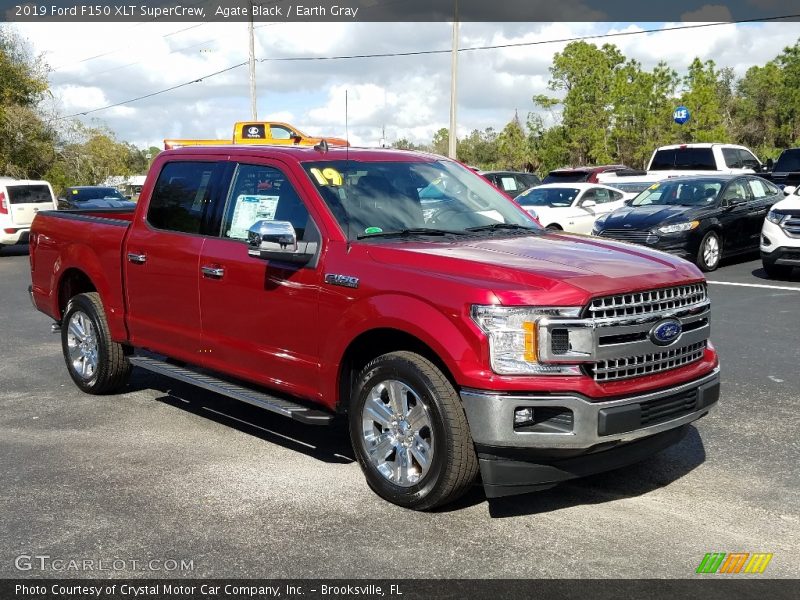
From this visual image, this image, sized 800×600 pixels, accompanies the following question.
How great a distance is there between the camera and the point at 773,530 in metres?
4.25

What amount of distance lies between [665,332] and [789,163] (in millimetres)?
19035

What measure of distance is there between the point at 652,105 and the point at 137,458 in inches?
1564

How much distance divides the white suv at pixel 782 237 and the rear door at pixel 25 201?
1624cm

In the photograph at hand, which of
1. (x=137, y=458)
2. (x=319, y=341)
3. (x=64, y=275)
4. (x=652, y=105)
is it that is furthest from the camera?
(x=652, y=105)

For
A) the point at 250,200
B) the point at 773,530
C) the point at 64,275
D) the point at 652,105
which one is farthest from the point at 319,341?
the point at 652,105

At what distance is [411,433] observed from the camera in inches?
177

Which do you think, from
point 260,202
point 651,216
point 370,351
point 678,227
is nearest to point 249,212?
point 260,202

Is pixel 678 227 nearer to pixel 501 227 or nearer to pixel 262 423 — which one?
pixel 501 227

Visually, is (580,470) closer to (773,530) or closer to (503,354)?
(503,354)

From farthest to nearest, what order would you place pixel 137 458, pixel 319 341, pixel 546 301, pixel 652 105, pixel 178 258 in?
pixel 652 105 < pixel 178 258 < pixel 137 458 < pixel 319 341 < pixel 546 301

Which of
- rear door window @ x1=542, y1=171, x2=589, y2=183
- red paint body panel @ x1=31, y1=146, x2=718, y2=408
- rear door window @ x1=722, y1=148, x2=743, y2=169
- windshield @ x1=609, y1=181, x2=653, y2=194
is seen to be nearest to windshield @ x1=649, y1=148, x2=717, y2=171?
rear door window @ x1=722, y1=148, x2=743, y2=169

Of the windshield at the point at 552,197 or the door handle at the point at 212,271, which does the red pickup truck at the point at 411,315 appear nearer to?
the door handle at the point at 212,271

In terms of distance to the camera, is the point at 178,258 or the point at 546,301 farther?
the point at 178,258

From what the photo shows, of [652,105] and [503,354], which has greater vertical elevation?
[652,105]
